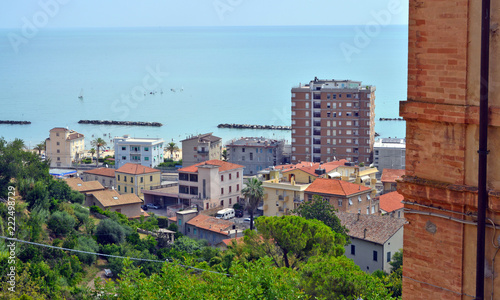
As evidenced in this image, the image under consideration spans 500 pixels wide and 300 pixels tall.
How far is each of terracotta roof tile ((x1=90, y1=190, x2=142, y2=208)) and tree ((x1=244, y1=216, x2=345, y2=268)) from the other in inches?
636

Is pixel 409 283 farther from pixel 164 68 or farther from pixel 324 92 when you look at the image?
pixel 164 68

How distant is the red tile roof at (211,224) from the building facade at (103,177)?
44.1ft

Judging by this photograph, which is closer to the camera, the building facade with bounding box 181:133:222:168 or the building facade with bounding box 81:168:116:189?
the building facade with bounding box 81:168:116:189

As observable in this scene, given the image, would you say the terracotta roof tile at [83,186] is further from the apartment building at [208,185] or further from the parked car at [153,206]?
the apartment building at [208,185]

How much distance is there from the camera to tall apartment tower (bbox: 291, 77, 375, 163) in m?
52.1

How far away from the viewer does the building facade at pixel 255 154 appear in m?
53.8

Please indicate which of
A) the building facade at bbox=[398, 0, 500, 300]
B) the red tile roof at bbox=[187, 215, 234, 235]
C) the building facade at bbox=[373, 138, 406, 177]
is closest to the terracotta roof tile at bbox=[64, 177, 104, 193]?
the red tile roof at bbox=[187, 215, 234, 235]

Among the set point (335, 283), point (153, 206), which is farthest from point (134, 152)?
point (335, 283)

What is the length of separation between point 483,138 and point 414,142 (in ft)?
1.58

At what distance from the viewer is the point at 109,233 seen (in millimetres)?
27062

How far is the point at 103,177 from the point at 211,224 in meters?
16.3

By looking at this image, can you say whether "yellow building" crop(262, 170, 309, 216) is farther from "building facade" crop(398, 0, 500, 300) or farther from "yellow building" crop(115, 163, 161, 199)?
"building facade" crop(398, 0, 500, 300)

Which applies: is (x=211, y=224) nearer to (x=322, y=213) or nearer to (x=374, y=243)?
(x=322, y=213)

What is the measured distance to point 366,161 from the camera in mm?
52969
